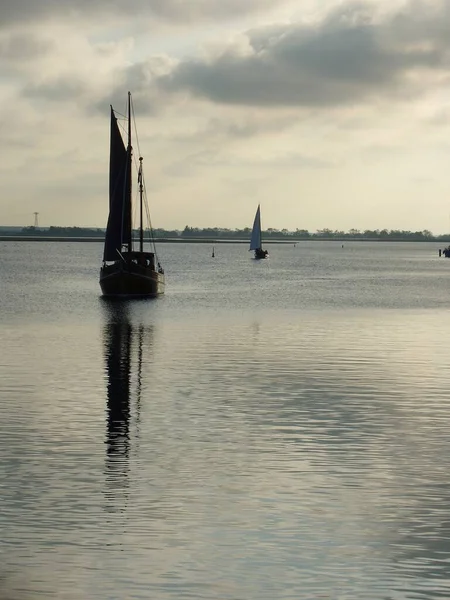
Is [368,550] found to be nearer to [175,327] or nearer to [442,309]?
[175,327]

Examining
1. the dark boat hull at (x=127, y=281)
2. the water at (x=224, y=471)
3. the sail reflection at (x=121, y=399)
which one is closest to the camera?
the water at (x=224, y=471)

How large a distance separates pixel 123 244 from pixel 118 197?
4444 millimetres

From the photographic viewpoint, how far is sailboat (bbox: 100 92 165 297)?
94812 millimetres

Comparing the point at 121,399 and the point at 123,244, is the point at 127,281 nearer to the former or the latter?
the point at 123,244

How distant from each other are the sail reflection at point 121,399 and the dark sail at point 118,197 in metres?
34.0

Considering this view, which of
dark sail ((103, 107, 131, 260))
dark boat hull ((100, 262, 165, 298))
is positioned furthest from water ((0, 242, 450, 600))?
dark sail ((103, 107, 131, 260))

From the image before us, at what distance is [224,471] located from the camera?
22062 mm

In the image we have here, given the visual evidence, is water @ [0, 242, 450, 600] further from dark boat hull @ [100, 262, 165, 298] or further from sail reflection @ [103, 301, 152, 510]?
dark boat hull @ [100, 262, 165, 298]

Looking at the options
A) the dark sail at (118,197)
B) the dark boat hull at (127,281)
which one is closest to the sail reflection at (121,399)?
the dark boat hull at (127,281)

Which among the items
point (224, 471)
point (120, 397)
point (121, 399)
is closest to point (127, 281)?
point (120, 397)

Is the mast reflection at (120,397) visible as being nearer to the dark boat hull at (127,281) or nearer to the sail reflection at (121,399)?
the sail reflection at (121,399)

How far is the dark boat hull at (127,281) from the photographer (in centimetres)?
9431

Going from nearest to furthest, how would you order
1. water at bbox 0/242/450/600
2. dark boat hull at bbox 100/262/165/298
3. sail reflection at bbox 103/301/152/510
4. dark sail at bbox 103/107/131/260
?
water at bbox 0/242/450/600 → sail reflection at bbox 103/301/152/510 → dark boat hull at bbox 100/262/165/298 → dark sail at bbox 103/107/131/260

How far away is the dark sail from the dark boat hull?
236 cm
